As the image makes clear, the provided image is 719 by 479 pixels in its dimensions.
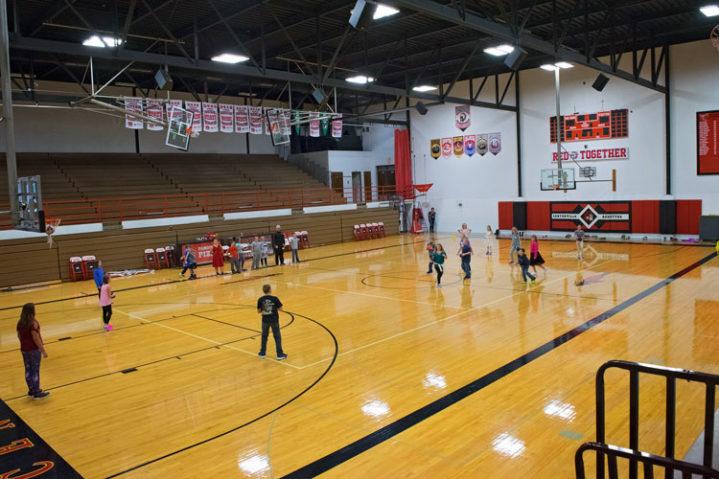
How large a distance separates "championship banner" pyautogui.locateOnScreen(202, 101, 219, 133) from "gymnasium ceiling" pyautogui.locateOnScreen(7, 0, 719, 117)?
6.15 ft

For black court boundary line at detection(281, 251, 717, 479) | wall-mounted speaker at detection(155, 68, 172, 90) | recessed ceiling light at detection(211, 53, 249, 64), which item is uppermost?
recessed ceiling light at detection(211, 53, 249, 64)

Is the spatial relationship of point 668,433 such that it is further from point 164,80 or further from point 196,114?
point 196,114

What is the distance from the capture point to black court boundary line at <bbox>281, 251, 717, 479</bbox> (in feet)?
19.5

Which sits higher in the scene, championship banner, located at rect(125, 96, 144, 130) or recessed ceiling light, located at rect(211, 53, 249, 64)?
recessed ceiling light, located at rect(211, 53, 249, 64)

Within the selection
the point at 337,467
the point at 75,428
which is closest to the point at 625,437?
the point at 337,467

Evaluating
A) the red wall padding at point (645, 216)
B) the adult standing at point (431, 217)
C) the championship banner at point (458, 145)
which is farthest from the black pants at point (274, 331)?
the championship banner at point (458, 145)

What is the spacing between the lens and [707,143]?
2445cm

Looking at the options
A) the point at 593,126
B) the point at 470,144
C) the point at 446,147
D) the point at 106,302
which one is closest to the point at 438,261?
the point at 106,302

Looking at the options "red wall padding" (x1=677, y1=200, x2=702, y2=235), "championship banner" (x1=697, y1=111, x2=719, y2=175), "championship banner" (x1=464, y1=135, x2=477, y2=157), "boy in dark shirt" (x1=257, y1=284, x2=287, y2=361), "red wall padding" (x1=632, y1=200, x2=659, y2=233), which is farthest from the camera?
"championship banner" (x1=464, y1=135, x2=477, y2=157)

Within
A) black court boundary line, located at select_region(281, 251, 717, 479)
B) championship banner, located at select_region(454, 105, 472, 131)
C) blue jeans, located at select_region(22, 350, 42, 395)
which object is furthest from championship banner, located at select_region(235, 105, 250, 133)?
black court boundary line, located at select_region(281, 251, 717, 479)

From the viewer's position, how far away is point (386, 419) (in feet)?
23.1

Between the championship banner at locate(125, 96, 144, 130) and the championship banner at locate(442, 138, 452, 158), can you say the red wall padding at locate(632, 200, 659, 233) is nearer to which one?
the championship banner at locate(442, 138, 452, 158)

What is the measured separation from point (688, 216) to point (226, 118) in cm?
2181

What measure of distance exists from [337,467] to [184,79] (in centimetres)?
2599
